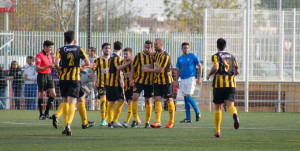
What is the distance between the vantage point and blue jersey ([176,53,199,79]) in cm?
1262

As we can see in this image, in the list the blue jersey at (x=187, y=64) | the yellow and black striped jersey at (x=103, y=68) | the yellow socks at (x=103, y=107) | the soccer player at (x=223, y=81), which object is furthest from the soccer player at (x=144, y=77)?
the soccer player at (x=223, y=81)

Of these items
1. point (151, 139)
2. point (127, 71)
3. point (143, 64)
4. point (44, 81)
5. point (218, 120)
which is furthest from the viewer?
point (44, 81)

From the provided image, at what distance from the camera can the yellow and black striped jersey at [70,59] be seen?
366 inches

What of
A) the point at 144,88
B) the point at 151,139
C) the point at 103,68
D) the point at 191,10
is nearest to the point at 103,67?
the point at 103,68

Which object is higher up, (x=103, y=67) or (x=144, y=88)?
(x=103, y=67)

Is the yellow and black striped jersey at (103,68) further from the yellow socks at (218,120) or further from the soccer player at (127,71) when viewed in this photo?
the yellow socks at (218,120)

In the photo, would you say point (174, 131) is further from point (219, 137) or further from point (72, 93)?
point (72, 93)

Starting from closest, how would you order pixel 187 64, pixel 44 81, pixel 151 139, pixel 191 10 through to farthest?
1. pixel 151 139
2. pixel 187 64
3. pixel 44 81
4. pixel 191 10

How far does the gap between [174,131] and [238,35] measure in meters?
8.69

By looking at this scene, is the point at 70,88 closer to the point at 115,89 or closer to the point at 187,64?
the point at 115,89

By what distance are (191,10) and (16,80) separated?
714cm

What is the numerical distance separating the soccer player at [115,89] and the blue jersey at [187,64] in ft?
7.33

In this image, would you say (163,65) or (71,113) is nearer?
(71,113)

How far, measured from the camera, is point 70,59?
934cm
